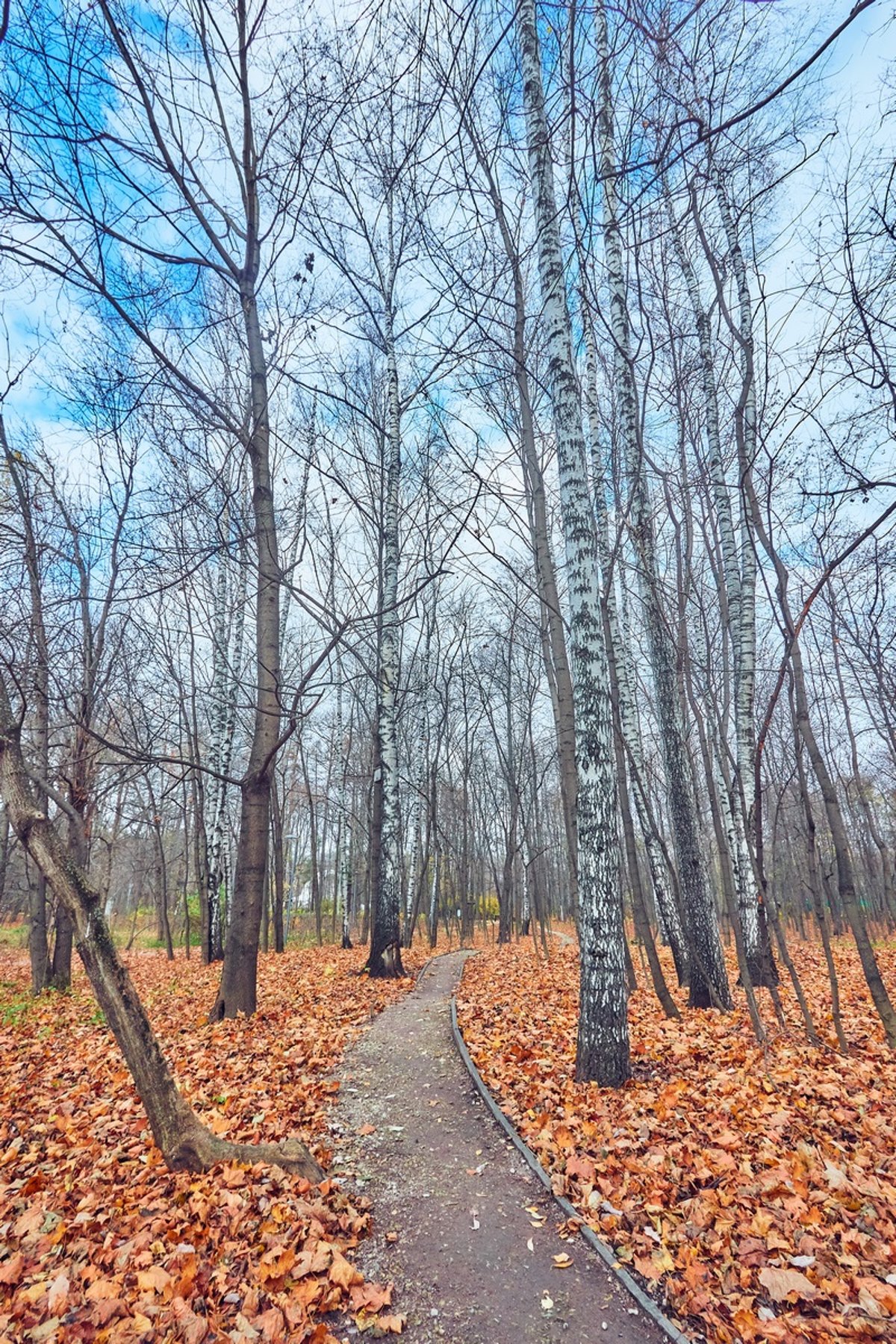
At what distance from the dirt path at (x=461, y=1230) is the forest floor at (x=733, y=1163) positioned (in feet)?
0.75

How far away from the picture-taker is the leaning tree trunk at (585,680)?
459 cm

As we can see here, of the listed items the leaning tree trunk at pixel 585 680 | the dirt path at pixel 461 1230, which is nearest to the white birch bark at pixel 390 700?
the leaning tree trunk at pixel 585 680

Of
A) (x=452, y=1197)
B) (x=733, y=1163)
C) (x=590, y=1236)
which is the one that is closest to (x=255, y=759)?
(x=452, y=1197)

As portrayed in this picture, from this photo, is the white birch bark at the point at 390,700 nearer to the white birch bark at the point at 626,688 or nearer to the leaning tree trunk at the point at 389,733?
the leaning tree trunk at the point at 389,733

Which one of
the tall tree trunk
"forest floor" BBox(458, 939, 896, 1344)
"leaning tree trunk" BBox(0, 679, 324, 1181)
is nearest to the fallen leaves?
"leaning tree trunk" BBox(0, 679, 324, 1181)

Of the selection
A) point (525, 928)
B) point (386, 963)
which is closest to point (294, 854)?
point (525, 928)

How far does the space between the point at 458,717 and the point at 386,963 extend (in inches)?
513

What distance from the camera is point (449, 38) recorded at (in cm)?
309

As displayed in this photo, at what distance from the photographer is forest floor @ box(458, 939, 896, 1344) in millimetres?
2449

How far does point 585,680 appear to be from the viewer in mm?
4969

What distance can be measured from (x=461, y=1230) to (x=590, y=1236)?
2.29ft

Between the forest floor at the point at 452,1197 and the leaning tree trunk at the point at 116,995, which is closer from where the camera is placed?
the forest floor at the point at 452,1197

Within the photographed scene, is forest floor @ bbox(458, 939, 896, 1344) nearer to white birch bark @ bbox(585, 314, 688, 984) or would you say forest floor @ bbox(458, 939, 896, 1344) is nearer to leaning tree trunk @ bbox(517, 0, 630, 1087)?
leaning tree trunk @ bbox(517, 0, 630, 1087)

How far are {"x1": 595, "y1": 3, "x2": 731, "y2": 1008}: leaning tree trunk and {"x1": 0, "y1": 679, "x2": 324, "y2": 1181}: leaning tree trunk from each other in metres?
5.11
